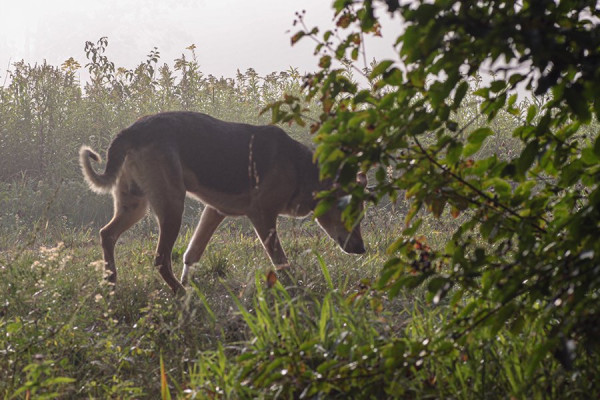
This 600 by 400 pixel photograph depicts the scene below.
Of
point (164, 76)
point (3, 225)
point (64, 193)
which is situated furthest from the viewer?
point (164, 76)

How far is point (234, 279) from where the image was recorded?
19.4 ft

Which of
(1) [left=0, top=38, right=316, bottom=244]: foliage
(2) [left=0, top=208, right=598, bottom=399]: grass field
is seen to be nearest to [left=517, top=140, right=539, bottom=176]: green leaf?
(2) [left=0, top=208, right=598, bottom=399]: grass field

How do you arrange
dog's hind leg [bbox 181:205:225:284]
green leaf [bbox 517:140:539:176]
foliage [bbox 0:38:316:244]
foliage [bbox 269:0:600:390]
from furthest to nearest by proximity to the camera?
foliage [bbox 0:38:316:244], dog's hind leg [bbox 181:205:225:284], green leaf [bbox 517:140:539:176], foliage [bbox 269:0:600:390]

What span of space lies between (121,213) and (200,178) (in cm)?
74

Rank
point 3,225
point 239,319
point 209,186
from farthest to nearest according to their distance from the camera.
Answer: point 3,225 → point 209,186 → point 239,319

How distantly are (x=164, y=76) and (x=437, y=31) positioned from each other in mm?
9586

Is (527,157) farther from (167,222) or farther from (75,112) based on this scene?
(75,112)

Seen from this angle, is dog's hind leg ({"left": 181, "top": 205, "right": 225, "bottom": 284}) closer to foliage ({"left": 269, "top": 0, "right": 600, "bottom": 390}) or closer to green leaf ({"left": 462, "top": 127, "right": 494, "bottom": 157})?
foliage ({"left": 269, "top": 0, "right": 600, "bottom": 390})

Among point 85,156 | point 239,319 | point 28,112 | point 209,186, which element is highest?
point 28,112

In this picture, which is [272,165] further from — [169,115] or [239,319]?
[239,319]

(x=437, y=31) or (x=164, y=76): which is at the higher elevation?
(x=164, y=76)

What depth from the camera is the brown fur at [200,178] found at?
596 cm

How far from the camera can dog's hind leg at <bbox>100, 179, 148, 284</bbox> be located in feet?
20.4

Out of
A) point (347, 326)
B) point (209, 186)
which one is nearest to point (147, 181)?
point (209, 186)
